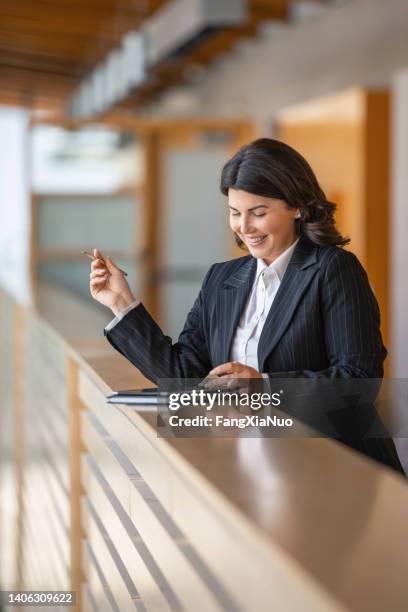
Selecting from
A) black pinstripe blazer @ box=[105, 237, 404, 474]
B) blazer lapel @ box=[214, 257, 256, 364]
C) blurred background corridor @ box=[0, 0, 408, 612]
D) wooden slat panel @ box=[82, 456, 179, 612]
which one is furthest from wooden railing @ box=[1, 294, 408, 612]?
blurred background corridor @ box=[0, 0, 408, 612]

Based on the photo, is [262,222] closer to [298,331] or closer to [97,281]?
[298,331]

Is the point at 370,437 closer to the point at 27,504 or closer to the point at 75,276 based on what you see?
the point at 27,504

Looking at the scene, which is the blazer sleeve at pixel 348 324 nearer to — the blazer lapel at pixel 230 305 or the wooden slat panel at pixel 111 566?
the blazer lapel at pixel 230 305

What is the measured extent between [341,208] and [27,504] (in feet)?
13.4

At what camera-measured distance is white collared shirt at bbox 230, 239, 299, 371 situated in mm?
2371

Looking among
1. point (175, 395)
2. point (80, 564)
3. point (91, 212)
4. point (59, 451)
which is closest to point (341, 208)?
point (91, 212)

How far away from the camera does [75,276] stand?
29.0 feet

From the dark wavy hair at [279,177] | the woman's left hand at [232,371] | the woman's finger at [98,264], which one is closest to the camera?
the woman's left hand at [232,371]

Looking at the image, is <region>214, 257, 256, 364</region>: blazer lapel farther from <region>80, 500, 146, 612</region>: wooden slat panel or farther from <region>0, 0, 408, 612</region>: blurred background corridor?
<region>0, 0, 408, 612</region>: blurred background corridor

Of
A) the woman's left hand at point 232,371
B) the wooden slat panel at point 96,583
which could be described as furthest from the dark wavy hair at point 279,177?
the wooden slat panel at point 96,583

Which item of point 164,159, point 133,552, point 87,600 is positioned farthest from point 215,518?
point 164,159

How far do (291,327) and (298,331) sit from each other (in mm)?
18

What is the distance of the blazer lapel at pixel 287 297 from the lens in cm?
227

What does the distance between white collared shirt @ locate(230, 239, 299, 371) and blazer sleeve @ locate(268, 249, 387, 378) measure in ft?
0.51
